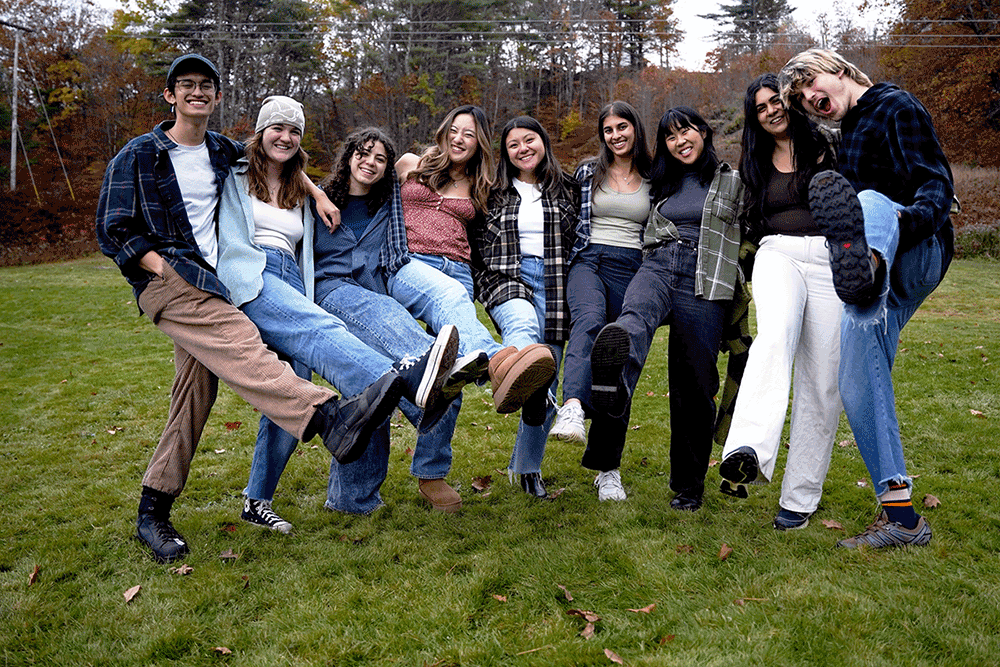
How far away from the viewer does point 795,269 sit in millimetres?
3857

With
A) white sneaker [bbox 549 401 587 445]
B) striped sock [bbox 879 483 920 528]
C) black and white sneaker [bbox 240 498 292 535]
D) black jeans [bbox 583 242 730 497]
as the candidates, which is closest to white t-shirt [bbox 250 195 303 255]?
black and white sneaker [bbox 240 498 292 535]

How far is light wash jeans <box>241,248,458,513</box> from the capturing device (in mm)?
3645

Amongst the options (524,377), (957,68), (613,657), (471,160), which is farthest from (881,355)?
(957,68)

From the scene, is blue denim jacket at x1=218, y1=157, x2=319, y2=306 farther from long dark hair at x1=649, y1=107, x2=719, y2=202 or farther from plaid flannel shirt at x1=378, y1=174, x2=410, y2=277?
long dark hair at x1=649, y1=107, x2=719, y2=202

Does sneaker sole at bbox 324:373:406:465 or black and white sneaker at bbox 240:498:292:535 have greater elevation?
sneaker sole at bbox 324:373:406:465

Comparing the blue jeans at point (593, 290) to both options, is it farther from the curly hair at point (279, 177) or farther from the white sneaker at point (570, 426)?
the curly hair at point (279, 177)

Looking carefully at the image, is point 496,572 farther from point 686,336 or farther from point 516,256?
point 516,256

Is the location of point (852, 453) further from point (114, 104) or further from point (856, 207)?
point (114, 104)

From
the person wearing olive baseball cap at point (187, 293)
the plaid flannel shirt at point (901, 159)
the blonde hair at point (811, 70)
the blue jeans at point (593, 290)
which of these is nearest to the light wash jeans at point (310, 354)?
the person wearing olive baseball cap at point (187, 293)

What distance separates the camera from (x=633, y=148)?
463 centimetres

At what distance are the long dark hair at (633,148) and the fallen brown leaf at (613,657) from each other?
113 inches

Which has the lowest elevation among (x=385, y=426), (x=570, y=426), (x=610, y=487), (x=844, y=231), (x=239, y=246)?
(x=610, y=487)

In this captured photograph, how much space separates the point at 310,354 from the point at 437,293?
87 centimetres

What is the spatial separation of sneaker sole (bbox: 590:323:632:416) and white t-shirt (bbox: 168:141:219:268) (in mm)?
2098
